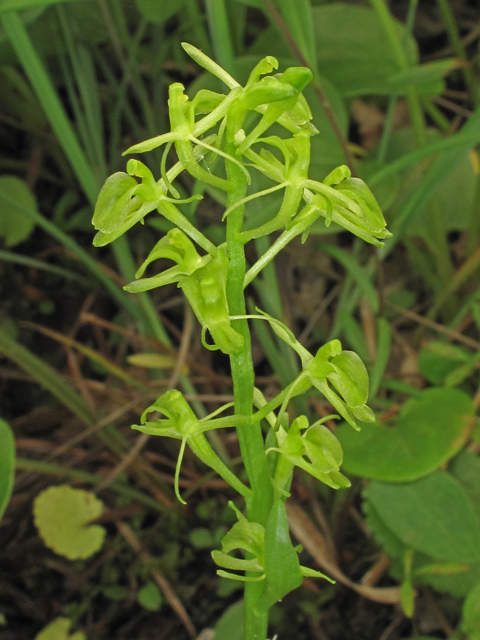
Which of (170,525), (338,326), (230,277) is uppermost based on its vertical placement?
(230,277)

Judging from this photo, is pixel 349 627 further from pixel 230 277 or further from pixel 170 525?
pixel 230 277

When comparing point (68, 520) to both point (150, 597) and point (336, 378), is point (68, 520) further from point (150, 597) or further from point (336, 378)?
point (336, 378)

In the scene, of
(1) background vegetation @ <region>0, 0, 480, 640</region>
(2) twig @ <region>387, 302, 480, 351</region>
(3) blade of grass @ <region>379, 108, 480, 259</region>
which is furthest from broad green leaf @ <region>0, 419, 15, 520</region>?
(2) twig @ <region>387, 302, 480, 351</region>

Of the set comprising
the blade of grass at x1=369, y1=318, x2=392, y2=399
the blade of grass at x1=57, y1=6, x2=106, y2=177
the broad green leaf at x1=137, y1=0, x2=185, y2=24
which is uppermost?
the broad green leaf at x1=137, y1=0, x2=185, y2=24

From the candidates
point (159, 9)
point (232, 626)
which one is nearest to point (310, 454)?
point (232, 626)

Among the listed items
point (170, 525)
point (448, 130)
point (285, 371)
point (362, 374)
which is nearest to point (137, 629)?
point (170, 525)

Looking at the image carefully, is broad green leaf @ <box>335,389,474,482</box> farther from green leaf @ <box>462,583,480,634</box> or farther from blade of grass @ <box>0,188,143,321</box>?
blade of grass @ <box>0,188,143,321</box>
